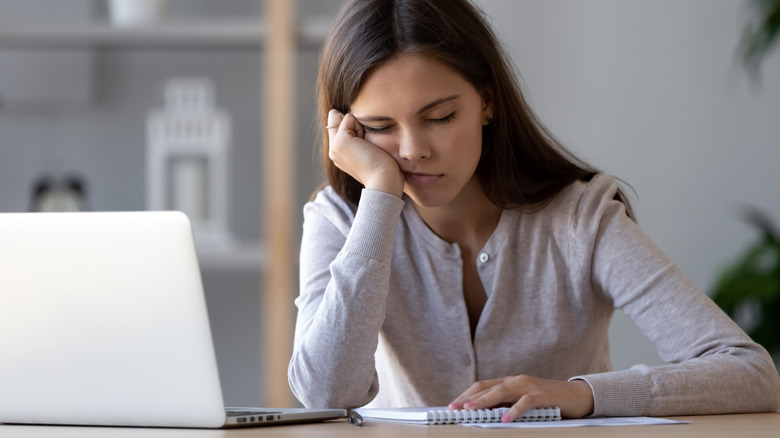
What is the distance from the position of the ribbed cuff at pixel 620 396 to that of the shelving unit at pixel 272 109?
1483mm

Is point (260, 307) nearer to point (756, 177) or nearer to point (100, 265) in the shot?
point (756, 177)

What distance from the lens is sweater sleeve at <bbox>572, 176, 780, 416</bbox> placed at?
3.64ft

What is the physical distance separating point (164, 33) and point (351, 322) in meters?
1.61

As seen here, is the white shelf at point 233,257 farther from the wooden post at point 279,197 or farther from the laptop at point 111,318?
the laptop at point 111,318

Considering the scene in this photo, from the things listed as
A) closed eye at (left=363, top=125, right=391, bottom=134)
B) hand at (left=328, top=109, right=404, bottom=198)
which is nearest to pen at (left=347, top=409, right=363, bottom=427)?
hand at (left=328, top=109, right=404, bottom=198)

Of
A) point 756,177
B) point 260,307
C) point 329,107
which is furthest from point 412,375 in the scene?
point 756,177

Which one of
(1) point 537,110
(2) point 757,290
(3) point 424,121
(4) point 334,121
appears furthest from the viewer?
(1) point 537,110

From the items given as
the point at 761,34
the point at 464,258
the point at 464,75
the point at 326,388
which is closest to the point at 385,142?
the point at 464,75

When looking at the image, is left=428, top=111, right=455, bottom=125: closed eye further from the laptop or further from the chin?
the laptop

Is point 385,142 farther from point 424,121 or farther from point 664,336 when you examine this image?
point 664,336

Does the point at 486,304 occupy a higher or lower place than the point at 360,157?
lower

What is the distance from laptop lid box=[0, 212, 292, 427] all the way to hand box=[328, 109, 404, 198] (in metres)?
0.45

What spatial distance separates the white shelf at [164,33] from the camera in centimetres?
255

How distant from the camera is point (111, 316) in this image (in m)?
0.92
